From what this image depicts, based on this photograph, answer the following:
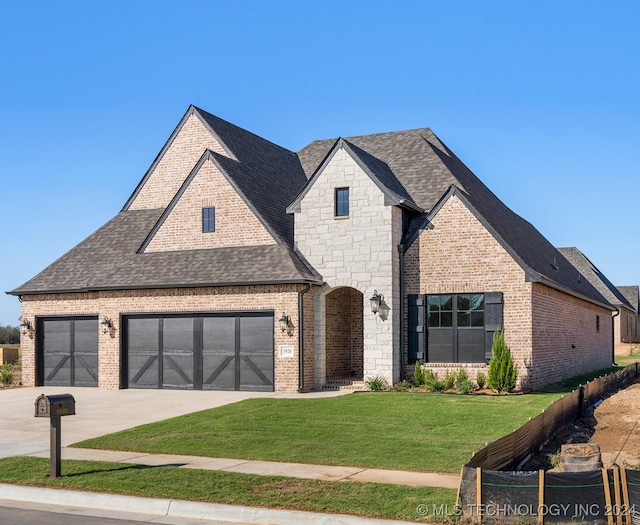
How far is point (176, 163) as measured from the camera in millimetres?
31078

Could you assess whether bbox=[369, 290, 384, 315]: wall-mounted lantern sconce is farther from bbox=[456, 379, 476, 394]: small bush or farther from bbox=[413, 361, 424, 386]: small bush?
bbox=[456, 379, 476, 394]: small bush

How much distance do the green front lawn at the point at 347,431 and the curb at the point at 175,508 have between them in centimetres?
317

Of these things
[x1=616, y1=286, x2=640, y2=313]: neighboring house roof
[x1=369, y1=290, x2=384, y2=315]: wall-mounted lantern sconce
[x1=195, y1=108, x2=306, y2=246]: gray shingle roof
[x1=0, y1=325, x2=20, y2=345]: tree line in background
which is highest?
[x1=195, y1=108, x2=306, y2=246]: gray shingle roof

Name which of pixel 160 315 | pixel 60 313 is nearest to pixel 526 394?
pixel 160 315

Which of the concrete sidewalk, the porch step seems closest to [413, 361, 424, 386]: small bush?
the porch step

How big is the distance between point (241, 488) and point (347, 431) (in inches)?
209

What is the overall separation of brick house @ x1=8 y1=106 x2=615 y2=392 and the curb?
43.1 ft

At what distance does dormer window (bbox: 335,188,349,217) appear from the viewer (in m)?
25.6

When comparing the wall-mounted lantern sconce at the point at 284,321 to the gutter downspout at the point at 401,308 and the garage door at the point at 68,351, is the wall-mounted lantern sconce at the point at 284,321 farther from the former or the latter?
the garage door at the point at 68,351

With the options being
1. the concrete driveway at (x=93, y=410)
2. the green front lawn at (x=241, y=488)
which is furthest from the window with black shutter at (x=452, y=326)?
the green front lawn at (x=241, y=488)

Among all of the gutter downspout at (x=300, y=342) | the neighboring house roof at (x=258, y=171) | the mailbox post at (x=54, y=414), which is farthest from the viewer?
the neighboring house roof at (x=258, y=171)

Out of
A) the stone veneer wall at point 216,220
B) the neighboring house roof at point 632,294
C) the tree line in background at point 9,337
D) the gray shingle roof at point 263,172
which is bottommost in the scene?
the tree line in background at point 9,337

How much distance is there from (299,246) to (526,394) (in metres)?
8.63

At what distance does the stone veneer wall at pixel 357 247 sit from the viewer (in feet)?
81.2
